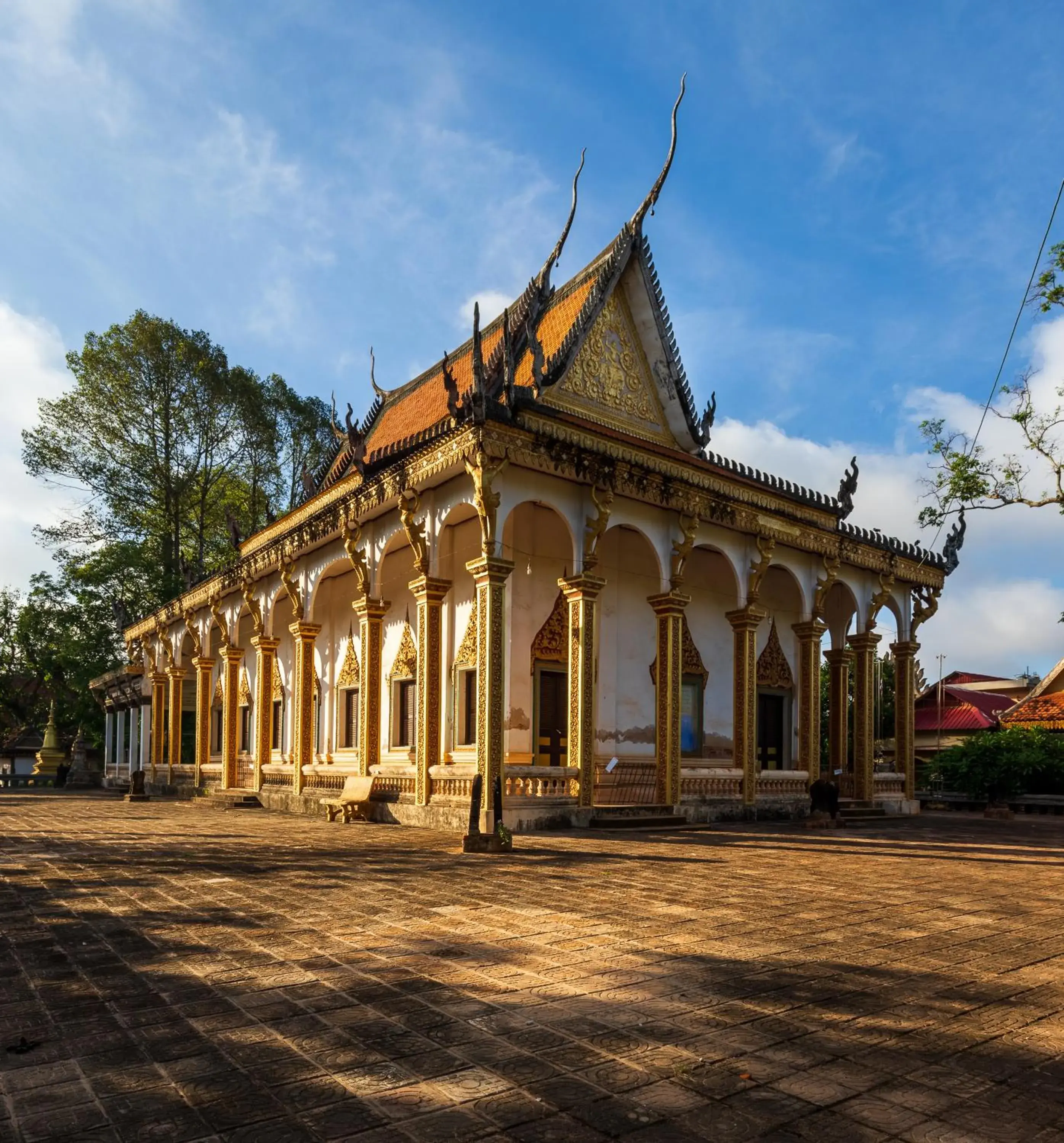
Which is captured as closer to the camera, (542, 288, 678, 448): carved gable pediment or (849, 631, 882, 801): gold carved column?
(542, 288, 678, 448): carved gable pediment

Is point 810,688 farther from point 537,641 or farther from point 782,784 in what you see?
point 537,641

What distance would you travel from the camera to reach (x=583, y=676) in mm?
13445

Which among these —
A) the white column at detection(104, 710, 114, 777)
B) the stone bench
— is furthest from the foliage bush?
the white column at detection(104, 710, 114, 777)

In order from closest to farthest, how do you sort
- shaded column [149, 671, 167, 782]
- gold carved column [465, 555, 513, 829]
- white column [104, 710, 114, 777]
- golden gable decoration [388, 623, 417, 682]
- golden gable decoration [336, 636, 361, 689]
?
gold carved column [465, 555, 513, 829] < golden gable decoration [388, 623, 417, 682] < golden gable decoration [336, 636, 361, 689] < shaded column [149, 671, 167, 782] < white column [104, 710, 114, 777]

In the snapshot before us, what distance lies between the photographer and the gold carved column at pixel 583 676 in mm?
13219

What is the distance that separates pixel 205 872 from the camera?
8.45m

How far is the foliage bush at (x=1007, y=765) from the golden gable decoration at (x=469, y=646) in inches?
539

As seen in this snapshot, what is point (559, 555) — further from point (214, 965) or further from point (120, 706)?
point (120, 706)

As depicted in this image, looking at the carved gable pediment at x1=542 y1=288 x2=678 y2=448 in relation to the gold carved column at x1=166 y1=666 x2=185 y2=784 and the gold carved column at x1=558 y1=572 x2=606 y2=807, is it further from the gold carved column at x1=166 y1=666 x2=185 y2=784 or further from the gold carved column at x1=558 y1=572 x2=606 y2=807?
the gold carved column at x1=166 y1=666 x2=185 y2=784

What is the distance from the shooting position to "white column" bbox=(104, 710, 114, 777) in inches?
1384

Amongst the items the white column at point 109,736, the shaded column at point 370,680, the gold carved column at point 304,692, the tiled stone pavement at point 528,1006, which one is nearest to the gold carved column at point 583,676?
the shaded column at point 370,680

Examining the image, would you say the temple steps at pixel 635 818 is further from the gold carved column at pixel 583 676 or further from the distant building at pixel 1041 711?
the distant building at pixel 1041 711

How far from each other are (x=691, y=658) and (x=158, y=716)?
18.7m

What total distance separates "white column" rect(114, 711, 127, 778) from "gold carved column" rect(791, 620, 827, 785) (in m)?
24.5
